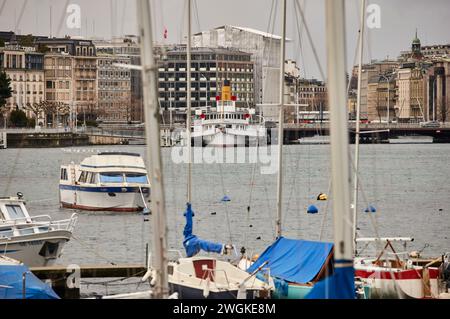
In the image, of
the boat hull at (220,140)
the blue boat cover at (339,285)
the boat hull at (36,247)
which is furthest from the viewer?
the boat hull at (220,140)

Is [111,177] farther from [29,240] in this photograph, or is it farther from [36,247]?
[29,240]

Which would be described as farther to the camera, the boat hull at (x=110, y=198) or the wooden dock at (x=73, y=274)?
the boat hull at (x=110, y=198)

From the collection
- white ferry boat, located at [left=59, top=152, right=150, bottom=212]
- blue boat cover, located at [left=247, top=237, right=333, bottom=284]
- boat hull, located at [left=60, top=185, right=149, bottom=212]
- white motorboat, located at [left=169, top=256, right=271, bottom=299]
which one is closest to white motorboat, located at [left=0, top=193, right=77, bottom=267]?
blue boat cover, located at [left=247, top=237, right=333, bottom=284]

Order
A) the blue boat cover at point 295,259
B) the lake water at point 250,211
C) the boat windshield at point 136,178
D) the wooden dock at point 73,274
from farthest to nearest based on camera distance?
the boat windshield at point 136,178, the lake water at point 250,211, the wooden dock at point 73,274, the blue boat cover at point 295,259

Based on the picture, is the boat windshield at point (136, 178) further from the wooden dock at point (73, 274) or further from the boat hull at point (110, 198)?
the wooden dock at point (73, 274)

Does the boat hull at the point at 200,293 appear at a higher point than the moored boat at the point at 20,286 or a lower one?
lower

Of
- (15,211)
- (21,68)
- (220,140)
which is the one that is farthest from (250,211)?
(21,68)

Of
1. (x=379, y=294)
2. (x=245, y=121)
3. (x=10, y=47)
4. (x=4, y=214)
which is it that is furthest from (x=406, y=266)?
(x=10, y=47)

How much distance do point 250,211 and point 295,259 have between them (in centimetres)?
2956

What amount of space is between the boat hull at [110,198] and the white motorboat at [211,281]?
2778 cm

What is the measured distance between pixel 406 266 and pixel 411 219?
86.6ft

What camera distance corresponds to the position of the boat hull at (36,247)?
28125mm

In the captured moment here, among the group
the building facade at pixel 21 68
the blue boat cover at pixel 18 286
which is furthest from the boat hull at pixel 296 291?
the building facade at pixel 21 68

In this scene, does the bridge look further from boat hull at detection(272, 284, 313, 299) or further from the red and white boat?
boat hull at detection(272, 284, 313, 299)
